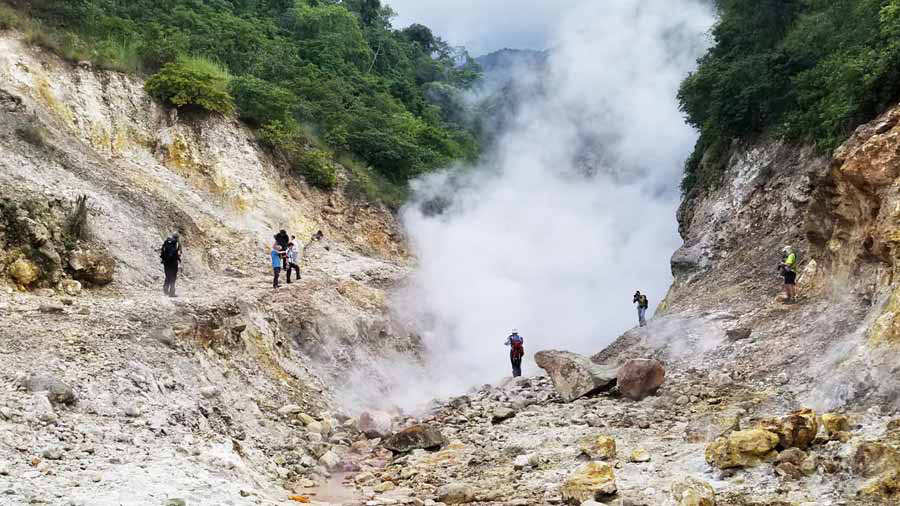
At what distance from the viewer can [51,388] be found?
26.7 ft

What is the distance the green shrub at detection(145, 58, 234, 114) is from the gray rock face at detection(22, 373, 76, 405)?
14.9 m

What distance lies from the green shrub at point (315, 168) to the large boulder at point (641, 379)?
1561 centimetres

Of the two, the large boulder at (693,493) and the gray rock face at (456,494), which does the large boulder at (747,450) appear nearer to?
the large boulder at (693,493)

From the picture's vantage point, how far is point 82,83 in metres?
19.6

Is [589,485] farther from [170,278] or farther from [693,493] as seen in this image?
[170,278]

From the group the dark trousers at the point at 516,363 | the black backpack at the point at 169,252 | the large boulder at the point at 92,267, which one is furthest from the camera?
the dark trousers at the point at 516,363

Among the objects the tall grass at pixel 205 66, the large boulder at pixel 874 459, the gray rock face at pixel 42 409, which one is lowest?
the large boulder at pixel 874 459

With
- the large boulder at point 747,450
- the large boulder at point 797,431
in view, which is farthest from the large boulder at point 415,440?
the large boulder at point 797,431

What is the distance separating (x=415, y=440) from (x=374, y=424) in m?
1.55

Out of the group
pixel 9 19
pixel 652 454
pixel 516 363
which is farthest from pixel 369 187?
pixel 652 454

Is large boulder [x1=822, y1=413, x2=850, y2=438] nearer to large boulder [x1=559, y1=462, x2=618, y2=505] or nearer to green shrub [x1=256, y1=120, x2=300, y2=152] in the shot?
large boulder [x1=559, y1=462, x2=618, y2=505]

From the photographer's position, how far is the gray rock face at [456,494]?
26.9 feet

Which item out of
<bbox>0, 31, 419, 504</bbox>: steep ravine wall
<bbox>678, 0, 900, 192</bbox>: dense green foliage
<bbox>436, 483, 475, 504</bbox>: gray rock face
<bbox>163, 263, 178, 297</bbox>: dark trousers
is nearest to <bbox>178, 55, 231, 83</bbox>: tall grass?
<bbox>0, 31, 419, 504</bbox>: steep ravine wall

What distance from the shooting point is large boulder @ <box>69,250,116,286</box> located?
487 inches
